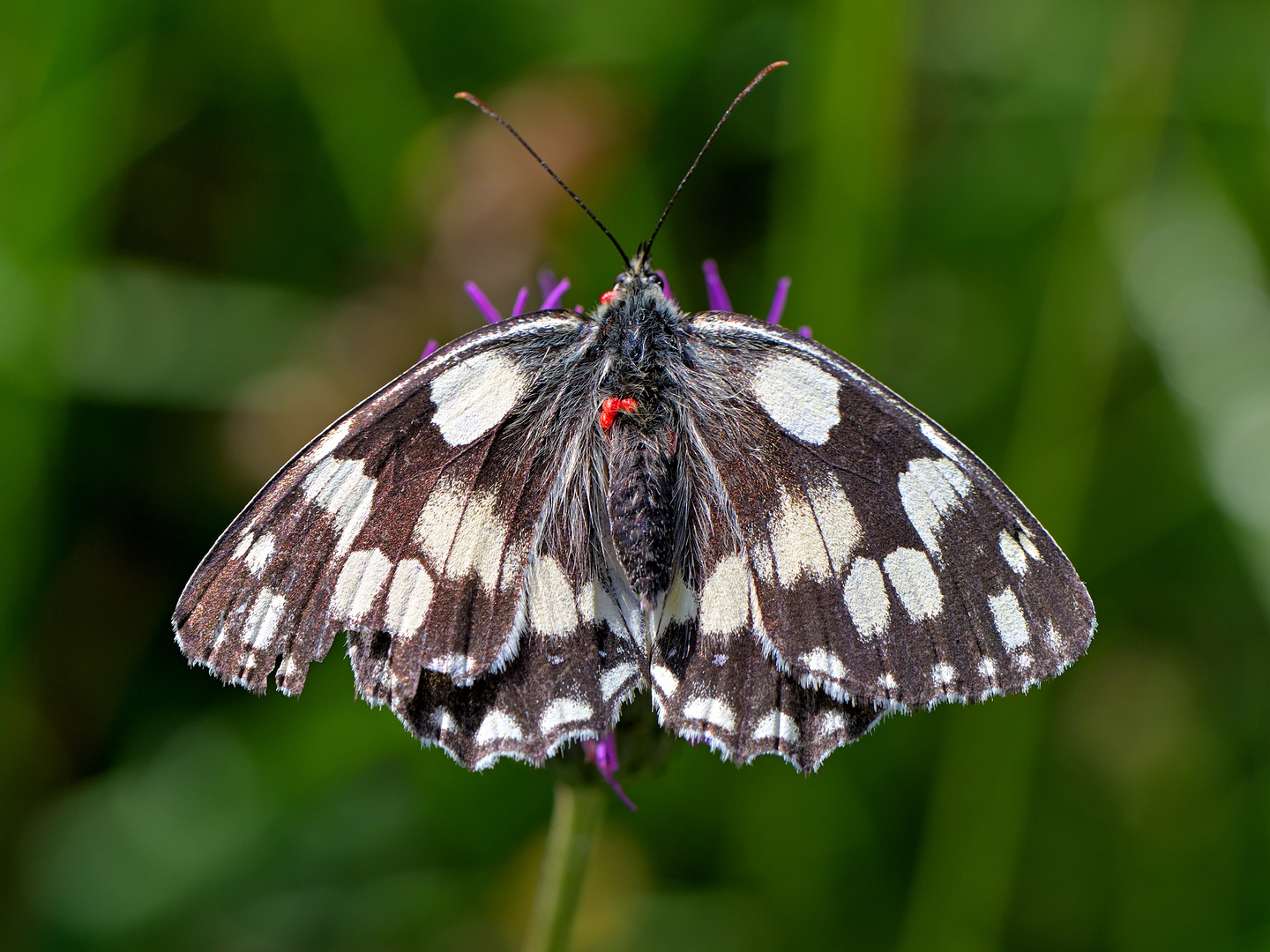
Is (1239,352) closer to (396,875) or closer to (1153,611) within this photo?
(1153,611)

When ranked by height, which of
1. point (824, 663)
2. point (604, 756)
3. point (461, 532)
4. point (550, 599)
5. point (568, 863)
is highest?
point (461, 532)

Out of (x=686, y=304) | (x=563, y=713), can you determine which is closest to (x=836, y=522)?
(x=563, y=713)

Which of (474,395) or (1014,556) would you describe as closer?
(1014,556)

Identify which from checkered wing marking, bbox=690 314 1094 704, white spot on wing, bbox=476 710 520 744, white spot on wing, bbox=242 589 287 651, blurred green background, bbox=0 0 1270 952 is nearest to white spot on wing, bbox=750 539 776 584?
checkered wing marking, bbox=690 314 1094 704

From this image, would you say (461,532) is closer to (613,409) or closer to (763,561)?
(613,409)

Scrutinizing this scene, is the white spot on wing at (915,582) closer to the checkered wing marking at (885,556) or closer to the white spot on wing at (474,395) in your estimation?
the checkered wing marking at (885,556)

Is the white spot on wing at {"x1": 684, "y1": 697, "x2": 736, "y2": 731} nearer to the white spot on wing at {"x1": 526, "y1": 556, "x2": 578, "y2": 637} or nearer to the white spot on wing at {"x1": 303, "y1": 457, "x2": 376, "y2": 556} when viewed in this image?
the white spot on wing at {"x1": 526, "y1": 556, "x2": 578, "y2": 637}

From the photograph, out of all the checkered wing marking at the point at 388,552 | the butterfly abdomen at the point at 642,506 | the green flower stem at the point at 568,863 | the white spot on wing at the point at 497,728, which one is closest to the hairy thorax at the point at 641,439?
the butterfly abdomen at the point at 642,506

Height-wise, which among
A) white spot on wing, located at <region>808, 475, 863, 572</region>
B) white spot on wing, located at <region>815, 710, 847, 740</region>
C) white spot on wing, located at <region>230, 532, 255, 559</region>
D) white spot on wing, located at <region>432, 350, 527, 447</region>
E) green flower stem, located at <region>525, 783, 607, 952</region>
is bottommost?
green flower stem, located at <region>525, 783, 607, 952</region>
